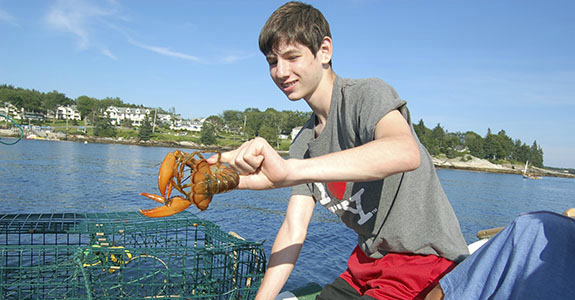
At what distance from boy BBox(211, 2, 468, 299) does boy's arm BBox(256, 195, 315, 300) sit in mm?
387

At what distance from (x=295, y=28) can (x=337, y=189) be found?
111cm

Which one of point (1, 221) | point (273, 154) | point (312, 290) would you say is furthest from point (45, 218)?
point (273, 154)

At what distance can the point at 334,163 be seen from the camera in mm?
1489

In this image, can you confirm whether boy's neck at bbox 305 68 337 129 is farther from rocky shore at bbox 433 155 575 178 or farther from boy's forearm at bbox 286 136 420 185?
rocky shore at bbox 433 155 575 178

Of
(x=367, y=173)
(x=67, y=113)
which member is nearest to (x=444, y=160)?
(x=367, y=173)

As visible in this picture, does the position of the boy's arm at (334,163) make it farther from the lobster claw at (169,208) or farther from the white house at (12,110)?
the white house at (12,110)

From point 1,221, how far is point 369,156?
627cm

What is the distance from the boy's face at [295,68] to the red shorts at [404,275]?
1197 millimetres

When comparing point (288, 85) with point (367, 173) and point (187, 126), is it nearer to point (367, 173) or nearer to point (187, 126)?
point (367, 173)

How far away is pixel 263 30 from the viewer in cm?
216

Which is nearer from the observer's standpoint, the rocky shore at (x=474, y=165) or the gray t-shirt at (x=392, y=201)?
the gray t-shirt at (x=392, y=201)

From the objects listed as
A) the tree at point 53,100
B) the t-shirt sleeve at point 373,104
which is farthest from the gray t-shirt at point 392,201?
the tree at point 53,100

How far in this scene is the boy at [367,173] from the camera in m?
1.60

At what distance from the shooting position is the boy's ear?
221 centimetres
